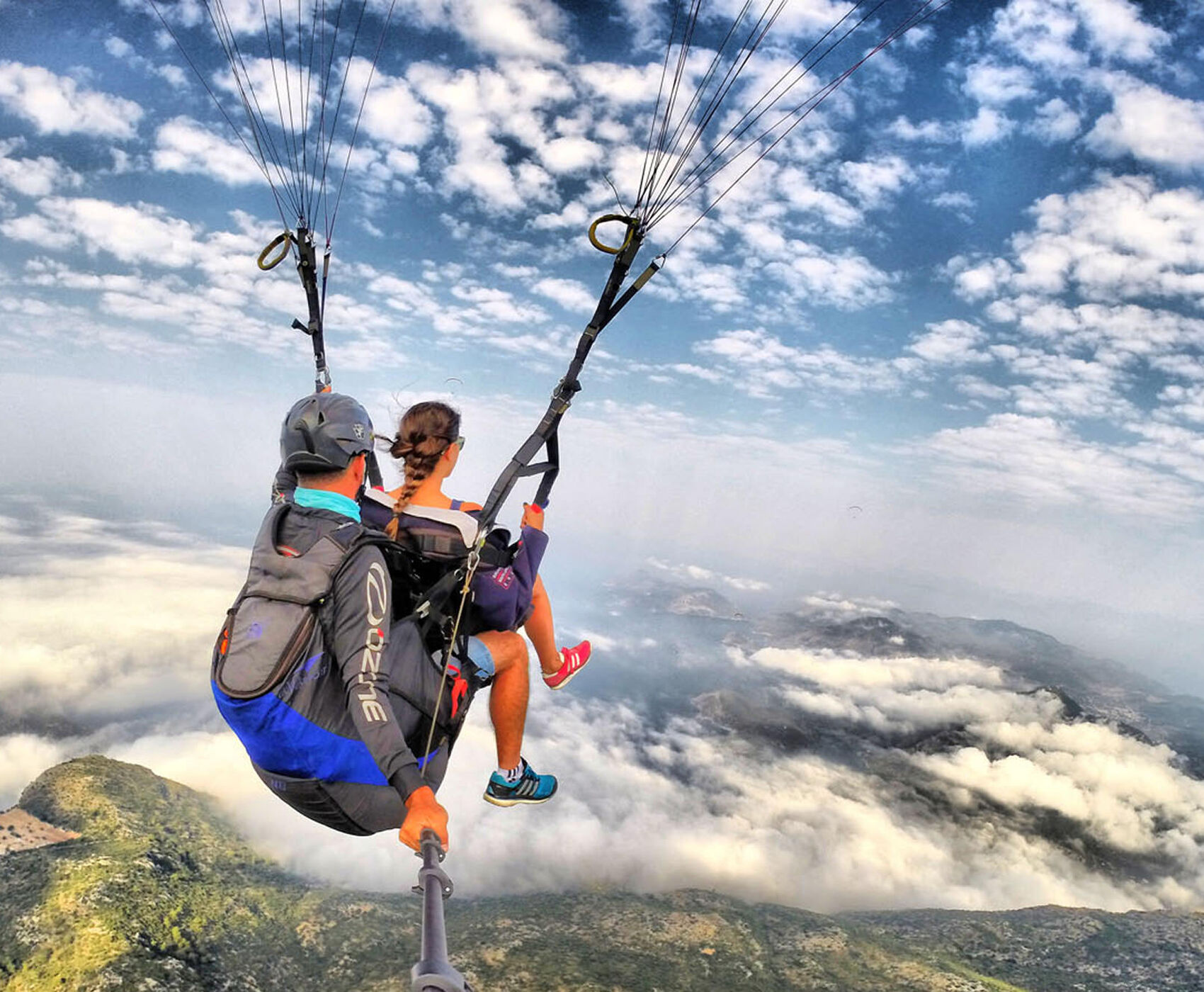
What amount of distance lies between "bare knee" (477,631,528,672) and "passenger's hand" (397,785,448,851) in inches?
96.8

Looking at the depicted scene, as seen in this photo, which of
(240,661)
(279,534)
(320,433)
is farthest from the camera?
(320,433)

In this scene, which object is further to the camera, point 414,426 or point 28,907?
point 28,907

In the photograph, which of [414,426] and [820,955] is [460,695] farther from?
[820,955]

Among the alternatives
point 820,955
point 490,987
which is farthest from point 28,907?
point 820,955

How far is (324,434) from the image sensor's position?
491cm

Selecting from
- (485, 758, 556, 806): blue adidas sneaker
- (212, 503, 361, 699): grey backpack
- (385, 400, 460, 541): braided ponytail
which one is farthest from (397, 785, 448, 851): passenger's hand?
(385, 400, 460, 541): braided ponytail

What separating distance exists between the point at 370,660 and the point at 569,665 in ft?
13.5

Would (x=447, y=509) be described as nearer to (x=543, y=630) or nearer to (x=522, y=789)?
(x=543, y=630)

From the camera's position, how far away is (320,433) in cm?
491

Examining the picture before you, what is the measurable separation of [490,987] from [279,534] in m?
140

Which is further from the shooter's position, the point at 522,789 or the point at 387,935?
the point at 387,935

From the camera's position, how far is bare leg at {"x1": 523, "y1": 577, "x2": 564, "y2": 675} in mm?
7238

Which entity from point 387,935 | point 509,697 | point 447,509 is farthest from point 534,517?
point 387,935

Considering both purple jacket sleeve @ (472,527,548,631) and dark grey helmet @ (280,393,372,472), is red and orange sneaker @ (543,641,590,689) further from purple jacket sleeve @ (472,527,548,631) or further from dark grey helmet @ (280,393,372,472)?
dark grey helmet @ (280,393,372,472)
